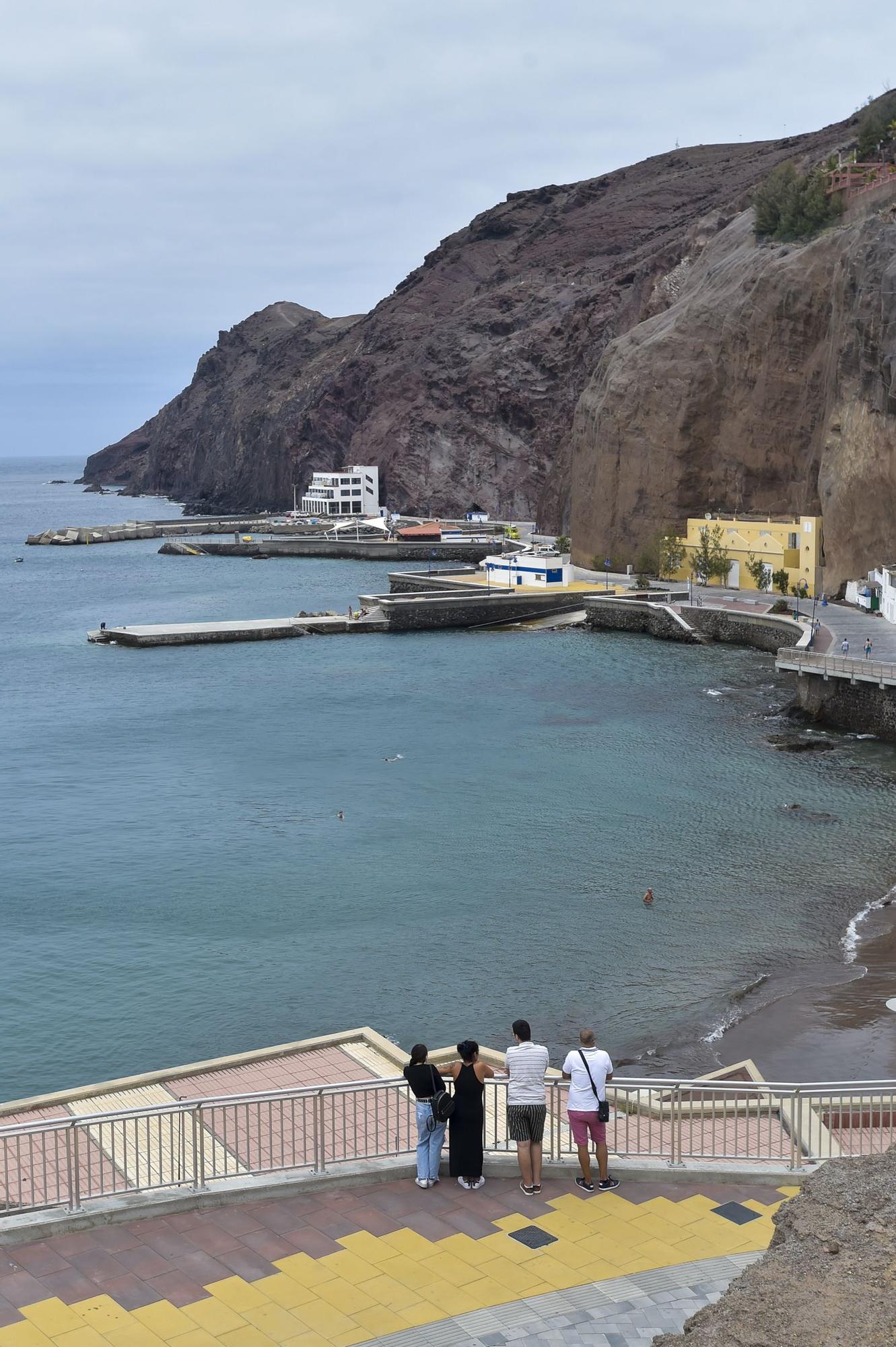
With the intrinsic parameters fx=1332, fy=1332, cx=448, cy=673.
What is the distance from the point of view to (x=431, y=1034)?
20812mm

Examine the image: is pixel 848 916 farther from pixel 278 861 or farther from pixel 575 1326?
pixel 575 1326

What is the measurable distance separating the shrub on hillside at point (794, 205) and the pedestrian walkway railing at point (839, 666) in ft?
140

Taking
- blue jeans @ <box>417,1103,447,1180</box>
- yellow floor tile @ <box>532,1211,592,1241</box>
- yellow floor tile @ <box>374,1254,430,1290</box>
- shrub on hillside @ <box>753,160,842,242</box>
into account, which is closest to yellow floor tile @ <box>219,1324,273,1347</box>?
yellow floor tile @ <box>374,1254,430,1290</box>

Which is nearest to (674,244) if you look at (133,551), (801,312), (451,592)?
(801,312)

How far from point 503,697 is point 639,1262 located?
140 ft

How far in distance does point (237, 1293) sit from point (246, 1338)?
0.52 meters

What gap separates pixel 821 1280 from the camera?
5.99m

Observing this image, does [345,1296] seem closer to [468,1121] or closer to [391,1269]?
[391,1269]

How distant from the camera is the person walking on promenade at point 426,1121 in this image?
1071cm

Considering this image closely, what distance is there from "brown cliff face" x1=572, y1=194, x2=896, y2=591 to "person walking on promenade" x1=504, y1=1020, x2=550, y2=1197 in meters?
58.1

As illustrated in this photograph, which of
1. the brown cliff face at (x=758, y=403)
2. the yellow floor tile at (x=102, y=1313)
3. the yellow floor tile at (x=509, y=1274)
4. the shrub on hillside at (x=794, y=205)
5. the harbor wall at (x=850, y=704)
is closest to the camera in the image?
the yellow floor tile at (x=102, y=1313)

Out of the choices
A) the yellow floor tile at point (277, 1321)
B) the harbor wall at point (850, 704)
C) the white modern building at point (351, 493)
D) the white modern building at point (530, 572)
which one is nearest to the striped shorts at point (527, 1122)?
the yellow floor tile at point (277, 1321)

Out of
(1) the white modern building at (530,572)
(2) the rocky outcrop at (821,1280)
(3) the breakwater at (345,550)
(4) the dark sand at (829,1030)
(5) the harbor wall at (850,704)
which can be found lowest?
(4) the dark sand at (829,1030)

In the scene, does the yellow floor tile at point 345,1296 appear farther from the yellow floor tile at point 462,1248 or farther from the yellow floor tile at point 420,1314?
the yellow floor tile at point 462,1248
